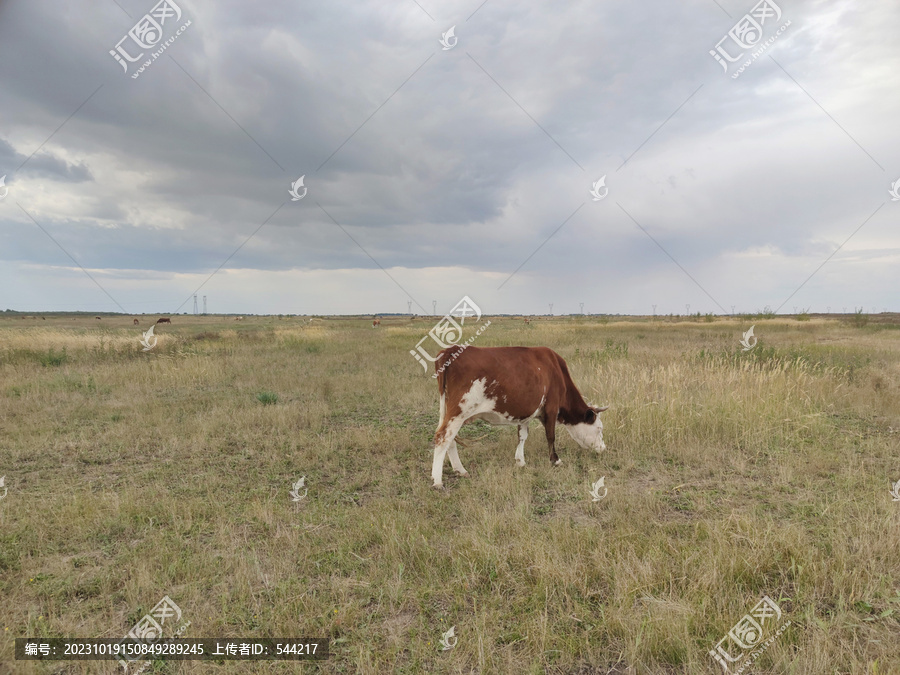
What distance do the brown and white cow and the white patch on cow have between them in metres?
0.34

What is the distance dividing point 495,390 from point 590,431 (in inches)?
81.4

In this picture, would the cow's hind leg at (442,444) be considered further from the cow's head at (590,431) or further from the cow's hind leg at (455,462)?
the cow's head at (590,431)

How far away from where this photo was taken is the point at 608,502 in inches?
209

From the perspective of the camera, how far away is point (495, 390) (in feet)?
20.7

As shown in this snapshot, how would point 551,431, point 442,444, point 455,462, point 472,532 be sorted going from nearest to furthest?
point 472,532 → point 442,444 → point 455,462 → point 551,431

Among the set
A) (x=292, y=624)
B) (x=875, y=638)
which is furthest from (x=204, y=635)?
(x=875, y=638)
